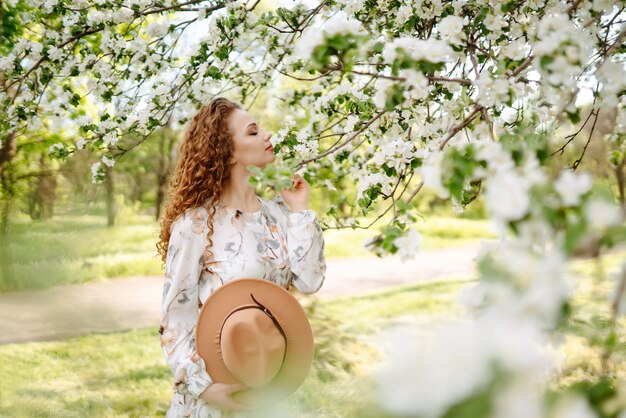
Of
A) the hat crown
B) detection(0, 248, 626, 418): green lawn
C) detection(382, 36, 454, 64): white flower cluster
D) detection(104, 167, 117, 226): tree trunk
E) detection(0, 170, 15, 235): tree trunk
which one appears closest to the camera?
detection(382, 36, 454, 64): white flower cluster

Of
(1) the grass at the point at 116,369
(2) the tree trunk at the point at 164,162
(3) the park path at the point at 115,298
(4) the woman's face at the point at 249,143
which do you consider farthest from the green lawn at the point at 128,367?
(2) the tree trunk at the point at 164,162

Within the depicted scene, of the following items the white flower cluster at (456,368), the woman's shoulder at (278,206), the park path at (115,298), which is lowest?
the park path at (115,298)

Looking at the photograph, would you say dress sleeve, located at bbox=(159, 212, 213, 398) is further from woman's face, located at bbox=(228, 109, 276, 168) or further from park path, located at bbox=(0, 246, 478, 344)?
park path, located at bbox=(0, 246, 478, 344)

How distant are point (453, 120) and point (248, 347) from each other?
1.03 m

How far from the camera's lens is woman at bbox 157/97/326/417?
2.15 m

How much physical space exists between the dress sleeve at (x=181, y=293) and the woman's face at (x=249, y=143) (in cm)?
28

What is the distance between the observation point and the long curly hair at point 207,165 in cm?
227

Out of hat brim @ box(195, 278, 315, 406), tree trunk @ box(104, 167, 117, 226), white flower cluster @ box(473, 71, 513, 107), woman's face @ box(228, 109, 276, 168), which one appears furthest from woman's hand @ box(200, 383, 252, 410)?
tree trunk @ box(104, 167, 117, 226)

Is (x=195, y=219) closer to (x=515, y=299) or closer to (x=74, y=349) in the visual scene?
(x=515, y=299)

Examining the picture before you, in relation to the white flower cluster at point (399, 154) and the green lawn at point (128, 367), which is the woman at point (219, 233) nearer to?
the white flower cluster at point (399, 154)

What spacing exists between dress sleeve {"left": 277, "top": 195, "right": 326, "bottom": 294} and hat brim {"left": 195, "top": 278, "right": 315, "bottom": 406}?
0.17 m

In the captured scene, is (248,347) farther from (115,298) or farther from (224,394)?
(115,298)

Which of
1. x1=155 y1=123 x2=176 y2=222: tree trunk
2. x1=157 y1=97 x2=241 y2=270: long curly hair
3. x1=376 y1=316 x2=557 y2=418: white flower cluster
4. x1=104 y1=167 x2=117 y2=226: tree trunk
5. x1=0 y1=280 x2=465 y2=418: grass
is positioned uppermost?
x1=155 y1=123 x2=176 y2=222: tree trunk

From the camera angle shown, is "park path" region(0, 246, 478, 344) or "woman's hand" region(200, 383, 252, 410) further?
"park path" region(0, 246, 478, 344)
